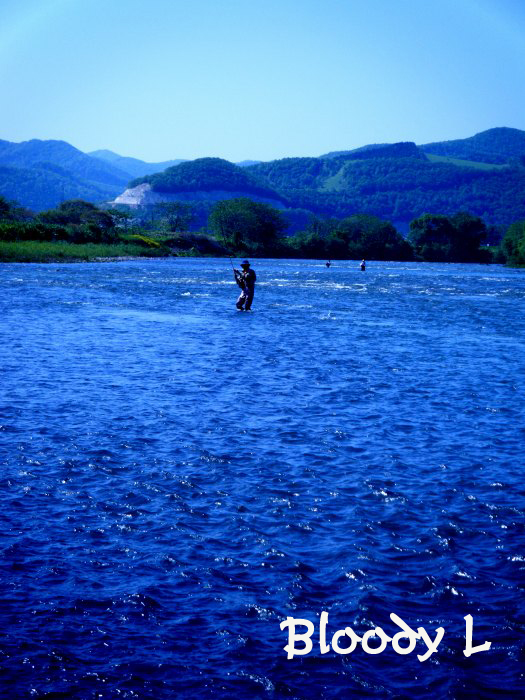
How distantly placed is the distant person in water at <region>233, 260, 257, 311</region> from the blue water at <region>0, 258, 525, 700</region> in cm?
1766

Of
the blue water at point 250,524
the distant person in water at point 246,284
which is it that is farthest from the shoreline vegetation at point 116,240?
the blue water at point 250,524

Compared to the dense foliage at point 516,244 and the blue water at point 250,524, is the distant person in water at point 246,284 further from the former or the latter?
the dense foliage at point 516,244


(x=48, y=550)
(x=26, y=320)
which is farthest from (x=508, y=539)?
(x=26, y=320)

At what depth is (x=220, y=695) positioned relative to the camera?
732 cm

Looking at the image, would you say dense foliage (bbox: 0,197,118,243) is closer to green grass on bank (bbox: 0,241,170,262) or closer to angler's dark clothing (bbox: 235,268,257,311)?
green grass on bank (bbox: 0,241,170,262)

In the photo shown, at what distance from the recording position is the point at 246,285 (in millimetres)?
46531

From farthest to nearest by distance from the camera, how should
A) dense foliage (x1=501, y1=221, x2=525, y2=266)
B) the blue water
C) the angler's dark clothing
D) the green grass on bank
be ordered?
dense foliage (x1=501, y1=221, x2=525, y2=266)
the green grass on bank
the angler's dark clothing
the blue water

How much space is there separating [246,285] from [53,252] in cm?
6643

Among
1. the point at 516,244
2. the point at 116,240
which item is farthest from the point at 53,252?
the point at 516,244

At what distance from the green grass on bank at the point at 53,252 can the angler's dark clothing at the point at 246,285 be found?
57.6 meters

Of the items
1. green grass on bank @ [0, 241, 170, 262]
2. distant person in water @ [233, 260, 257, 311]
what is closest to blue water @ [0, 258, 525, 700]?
distant person in water @ [233, 260, 257, 311]

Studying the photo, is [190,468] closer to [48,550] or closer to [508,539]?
[48,550]

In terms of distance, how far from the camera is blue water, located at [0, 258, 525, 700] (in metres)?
7.83

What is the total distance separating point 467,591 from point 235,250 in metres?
179
